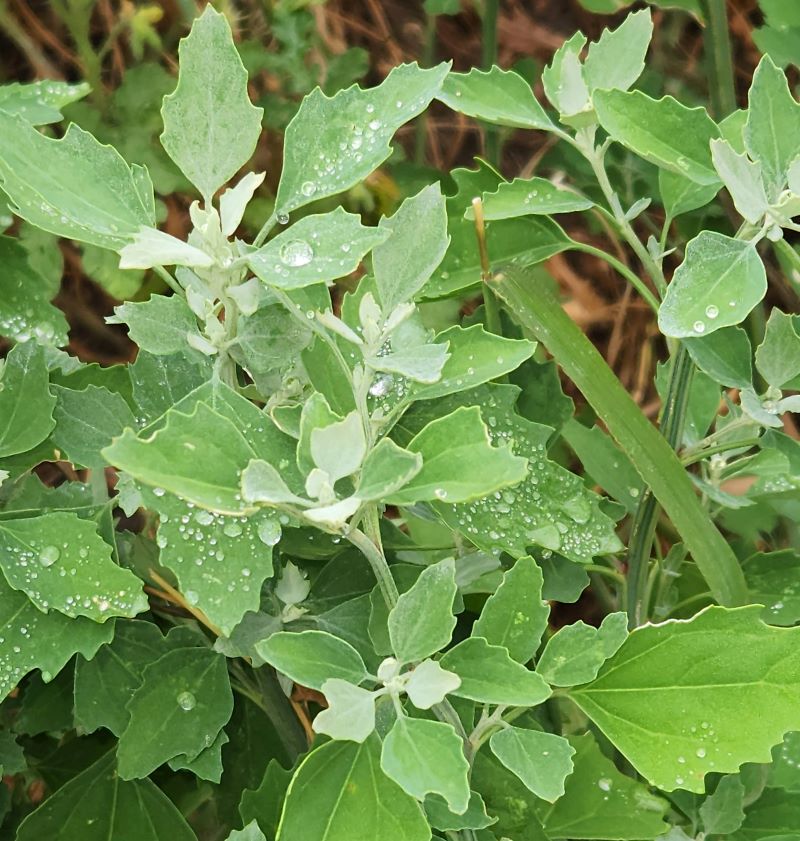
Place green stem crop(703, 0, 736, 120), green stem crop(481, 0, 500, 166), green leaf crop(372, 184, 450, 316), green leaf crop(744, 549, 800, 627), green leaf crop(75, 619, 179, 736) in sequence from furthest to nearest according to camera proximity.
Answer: green stem crop(481, 0, 500, 166)
green stem crop(703, 0, 736, 120)
green leaf crop(744, 549, 800, 627)
green leaf crop(75, 619, 179, 736)
green leaf crop(372, 184, 450, 316)

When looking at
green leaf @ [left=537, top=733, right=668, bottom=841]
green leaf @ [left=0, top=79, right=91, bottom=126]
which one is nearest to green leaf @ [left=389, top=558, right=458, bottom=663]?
green leaf @ [left=537, top=733, right=668, bottom=841]

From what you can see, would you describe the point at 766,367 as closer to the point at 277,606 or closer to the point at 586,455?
the point at 586,455

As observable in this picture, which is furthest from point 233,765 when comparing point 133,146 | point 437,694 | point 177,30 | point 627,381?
point 177,30

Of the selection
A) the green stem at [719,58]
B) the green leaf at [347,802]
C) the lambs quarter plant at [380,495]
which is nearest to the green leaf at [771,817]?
the lambs quarter plant at [380,495]

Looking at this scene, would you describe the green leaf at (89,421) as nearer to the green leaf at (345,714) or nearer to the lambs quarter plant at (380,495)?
the lambs quarter plant at (380,495)

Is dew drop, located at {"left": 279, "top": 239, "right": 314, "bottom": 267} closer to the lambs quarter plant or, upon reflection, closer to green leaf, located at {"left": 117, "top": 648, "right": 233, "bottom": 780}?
the lambs quarter plant

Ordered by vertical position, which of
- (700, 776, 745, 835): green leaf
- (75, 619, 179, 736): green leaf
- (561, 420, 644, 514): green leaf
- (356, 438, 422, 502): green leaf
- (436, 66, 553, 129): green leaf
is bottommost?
(700, 776, 745, 835): green leaf

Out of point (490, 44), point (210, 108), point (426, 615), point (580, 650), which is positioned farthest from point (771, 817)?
point (490, 44)
